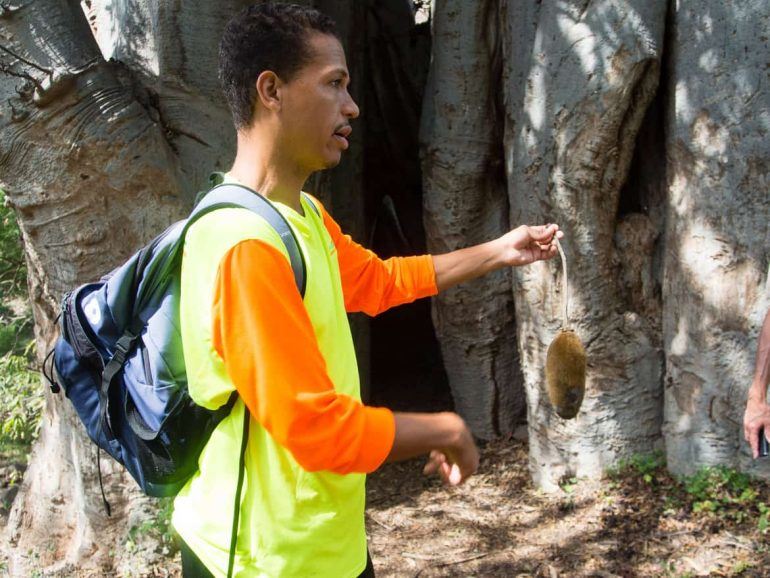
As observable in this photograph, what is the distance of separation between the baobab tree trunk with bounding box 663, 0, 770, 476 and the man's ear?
284 cm

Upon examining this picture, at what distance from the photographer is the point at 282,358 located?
1.71 metres

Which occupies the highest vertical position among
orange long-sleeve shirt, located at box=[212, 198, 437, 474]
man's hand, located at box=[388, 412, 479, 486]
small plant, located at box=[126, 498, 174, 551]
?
orange long-sleeve shirt, located at box=[212, 198, 437, 474]

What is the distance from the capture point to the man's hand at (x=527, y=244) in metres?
2.81

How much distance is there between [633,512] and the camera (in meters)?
4.54

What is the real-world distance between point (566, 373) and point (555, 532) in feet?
6.26

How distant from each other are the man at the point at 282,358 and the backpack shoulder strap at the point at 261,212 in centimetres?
3

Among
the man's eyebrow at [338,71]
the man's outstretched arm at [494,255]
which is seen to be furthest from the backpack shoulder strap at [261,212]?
the man's outstretched arm at [494,255]

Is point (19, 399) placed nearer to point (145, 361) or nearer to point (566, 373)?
point (566, 373)

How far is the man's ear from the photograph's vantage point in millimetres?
2014

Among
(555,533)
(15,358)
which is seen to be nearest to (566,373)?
(555,533)

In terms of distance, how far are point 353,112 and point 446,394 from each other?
16.6 ft

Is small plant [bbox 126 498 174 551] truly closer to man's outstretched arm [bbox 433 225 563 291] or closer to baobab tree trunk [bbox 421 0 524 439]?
baobab tree trunk [bbox 421 0 524 439]

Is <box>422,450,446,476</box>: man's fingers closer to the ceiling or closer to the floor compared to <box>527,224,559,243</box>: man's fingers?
closer to the floor

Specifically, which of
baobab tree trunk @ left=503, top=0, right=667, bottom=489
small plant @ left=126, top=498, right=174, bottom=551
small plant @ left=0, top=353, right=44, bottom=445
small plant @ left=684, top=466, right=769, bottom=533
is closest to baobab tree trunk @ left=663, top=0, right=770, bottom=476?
small plant @ left=684, top=466, right=769, bottom=533
